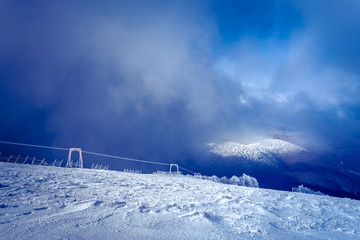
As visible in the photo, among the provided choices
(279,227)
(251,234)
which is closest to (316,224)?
(279,227)

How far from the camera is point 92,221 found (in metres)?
3.69

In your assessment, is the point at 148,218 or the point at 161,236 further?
the point at 148,218

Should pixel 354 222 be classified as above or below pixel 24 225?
above

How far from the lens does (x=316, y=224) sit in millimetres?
4789

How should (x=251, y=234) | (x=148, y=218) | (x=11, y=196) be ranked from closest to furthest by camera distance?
(x=251, y=234), (x=148, y=218), (x=11, y=196)

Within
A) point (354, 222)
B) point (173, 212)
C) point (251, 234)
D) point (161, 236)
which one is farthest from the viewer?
point (354, 222)

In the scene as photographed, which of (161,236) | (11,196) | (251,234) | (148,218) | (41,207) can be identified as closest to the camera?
(161,236)

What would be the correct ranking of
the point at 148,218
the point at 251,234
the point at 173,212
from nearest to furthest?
the point at 251,234 < the point at 148,218 < the point at 173,212

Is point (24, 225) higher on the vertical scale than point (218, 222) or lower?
lower

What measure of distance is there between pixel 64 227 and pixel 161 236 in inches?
68.9

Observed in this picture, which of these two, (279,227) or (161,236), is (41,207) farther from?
(279,227)

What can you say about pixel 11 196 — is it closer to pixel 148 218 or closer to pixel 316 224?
pixel 148 218

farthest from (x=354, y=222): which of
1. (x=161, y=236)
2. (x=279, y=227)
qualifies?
(x=161, y=236)

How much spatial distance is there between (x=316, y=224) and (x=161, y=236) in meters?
4.19
